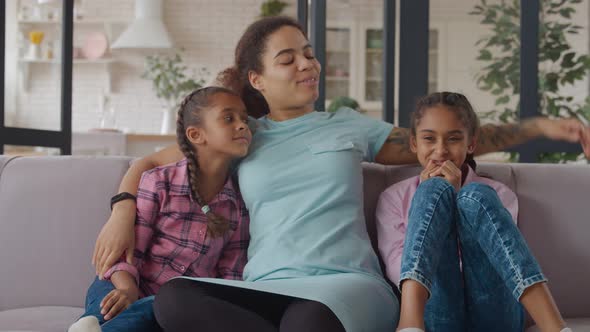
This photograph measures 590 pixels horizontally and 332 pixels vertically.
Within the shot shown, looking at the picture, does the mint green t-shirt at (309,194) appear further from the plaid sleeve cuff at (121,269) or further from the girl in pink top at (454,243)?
the plaid sleeve cuff at (121,269)

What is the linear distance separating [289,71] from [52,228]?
30.7 inches

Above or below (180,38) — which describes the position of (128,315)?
below

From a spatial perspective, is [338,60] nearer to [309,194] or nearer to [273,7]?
[273,7]

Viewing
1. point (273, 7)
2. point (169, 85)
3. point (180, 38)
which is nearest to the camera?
point (169, 85)

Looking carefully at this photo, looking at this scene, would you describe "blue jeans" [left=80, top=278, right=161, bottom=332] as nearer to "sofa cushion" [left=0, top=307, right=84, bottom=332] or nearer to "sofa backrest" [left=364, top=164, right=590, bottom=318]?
"sofa cushion" [left=0, top=307, right=84, bottom=332]

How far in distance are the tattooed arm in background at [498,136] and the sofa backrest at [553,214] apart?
8 cm

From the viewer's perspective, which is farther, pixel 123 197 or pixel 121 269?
pixel 123 197

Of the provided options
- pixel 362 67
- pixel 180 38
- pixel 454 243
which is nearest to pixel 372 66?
pixel 362 67

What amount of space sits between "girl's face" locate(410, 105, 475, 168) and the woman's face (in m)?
0.30

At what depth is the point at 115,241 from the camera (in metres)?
1.77

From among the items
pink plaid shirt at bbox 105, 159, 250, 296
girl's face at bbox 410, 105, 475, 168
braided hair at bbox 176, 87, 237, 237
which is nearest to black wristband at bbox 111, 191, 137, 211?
pink plaid shirt at bbox 105, 159, 250, 296

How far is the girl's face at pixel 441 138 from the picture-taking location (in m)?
1.88

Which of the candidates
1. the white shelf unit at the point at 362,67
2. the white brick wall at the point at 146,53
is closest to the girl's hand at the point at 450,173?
the white shelf unit at the point at 362,67

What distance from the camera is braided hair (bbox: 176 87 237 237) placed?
1.89 metres
